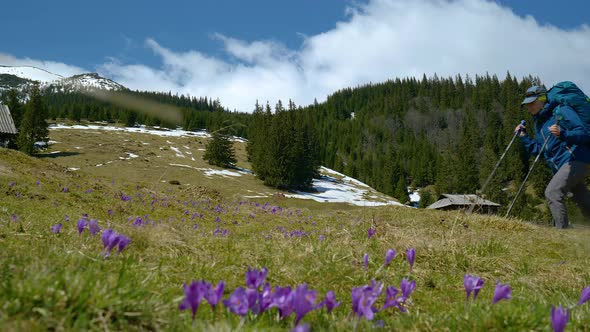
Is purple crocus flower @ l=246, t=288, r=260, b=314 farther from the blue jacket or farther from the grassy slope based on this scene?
the blue jacket

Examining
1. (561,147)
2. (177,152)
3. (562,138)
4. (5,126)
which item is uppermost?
(562,138)

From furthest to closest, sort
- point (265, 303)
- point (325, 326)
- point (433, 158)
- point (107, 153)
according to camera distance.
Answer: point (433, 158)
point (107, 153)
point (325, 326)
point (265, 303)

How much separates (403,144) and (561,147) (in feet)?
566

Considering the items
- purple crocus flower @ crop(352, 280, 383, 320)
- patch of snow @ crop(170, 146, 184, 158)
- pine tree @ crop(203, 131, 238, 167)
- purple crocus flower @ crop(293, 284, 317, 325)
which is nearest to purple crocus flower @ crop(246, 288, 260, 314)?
purple crocus flower @ crop(293, 284, 317, 325)

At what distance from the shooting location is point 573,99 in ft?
26.3

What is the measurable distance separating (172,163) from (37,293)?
245ft

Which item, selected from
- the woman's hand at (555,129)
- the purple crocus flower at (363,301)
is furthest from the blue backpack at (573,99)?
the purple crocus flower at (363,301)

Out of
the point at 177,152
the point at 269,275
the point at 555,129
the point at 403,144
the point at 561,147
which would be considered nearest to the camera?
the point at 269,275

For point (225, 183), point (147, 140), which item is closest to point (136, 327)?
point (225, 183)

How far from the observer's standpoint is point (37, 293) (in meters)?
1.72

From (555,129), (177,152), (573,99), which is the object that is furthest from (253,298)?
(177,152)

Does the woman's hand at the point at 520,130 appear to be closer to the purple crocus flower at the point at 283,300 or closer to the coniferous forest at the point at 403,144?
the purple crocus flower at the point at 283,300

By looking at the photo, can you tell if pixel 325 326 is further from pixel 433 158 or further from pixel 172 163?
pixel 433 158

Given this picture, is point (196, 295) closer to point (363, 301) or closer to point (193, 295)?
point (193, 295)
